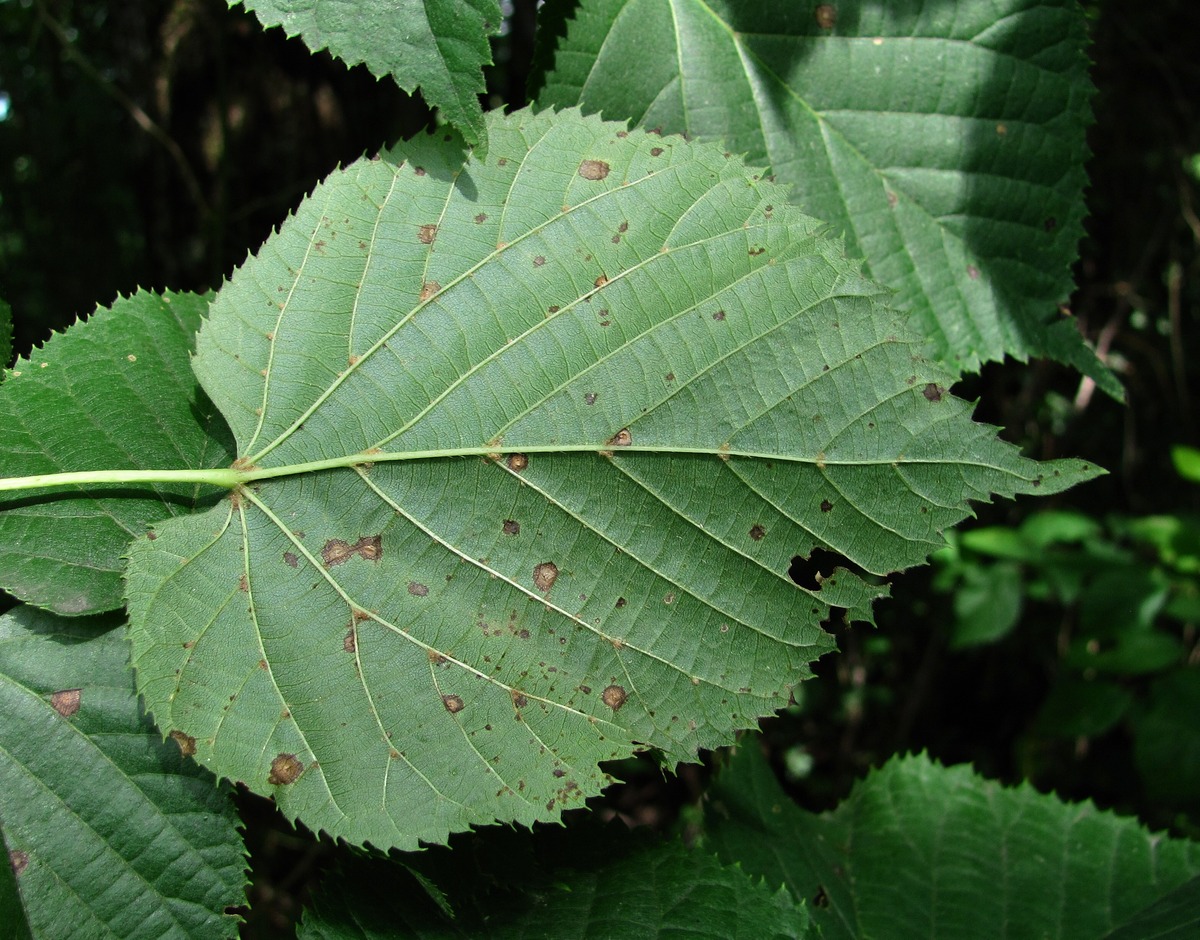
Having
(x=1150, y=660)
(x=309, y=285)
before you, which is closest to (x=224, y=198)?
(x=309, y=285)

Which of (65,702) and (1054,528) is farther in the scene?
(1054,528)

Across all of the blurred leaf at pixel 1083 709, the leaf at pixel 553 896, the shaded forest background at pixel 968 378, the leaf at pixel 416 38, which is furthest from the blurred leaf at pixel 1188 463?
the leaf at pixel 416 38

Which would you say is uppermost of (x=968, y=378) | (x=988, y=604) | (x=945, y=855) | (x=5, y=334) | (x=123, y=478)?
(x=5, y=334)

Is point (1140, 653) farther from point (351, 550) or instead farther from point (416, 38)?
point (416, 38)

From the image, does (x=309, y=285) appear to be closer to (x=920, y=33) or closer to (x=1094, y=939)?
(x=920, y=33)

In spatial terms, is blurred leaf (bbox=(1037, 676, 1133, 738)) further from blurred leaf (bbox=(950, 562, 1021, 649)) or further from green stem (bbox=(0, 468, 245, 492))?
green stem (bbox=(0, 468, 245, 492))

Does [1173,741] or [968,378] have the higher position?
[968,378]

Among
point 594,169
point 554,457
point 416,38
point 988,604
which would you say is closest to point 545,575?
point 554,457
